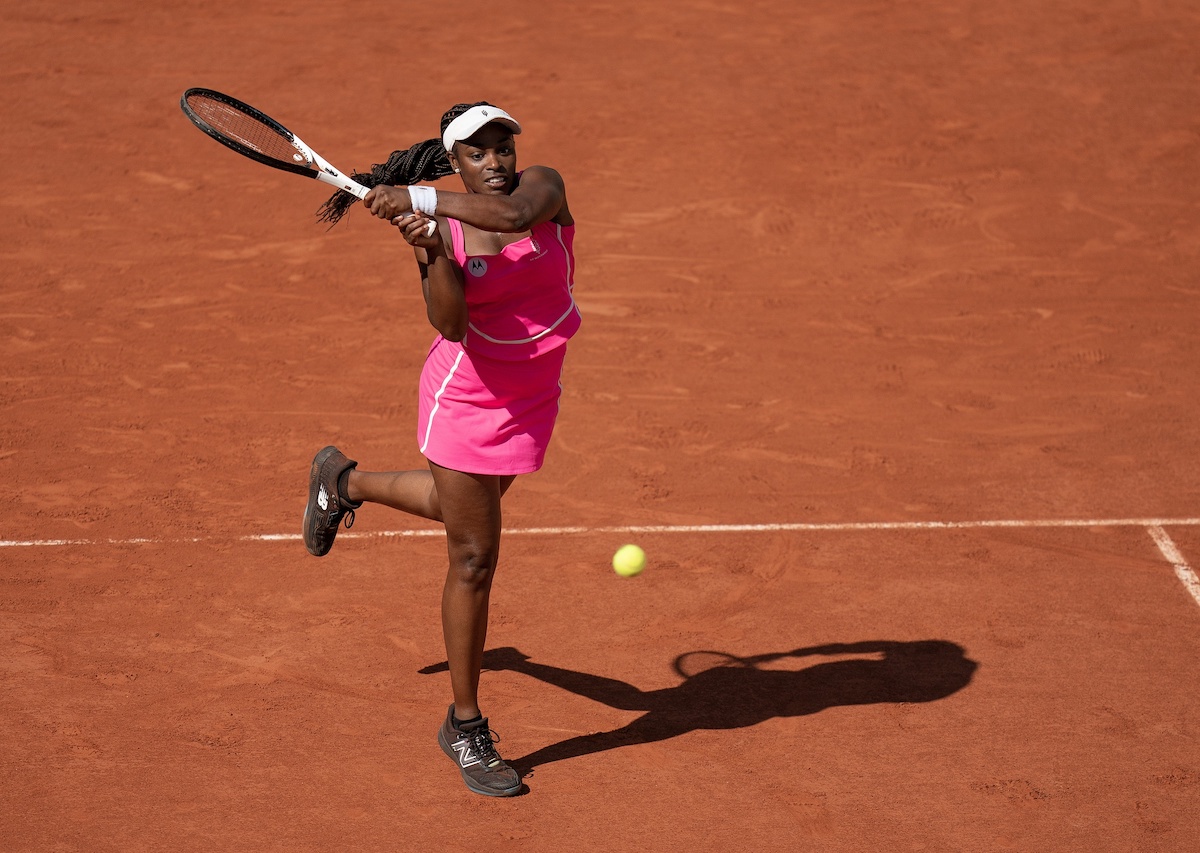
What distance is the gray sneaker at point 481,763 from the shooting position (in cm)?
496

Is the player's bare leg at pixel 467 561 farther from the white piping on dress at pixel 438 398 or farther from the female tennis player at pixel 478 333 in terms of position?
the white piping on dress at pixel 438 398

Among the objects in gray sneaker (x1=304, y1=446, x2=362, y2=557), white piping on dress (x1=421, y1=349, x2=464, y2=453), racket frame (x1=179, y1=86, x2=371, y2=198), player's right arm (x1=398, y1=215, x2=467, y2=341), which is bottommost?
gray sneaker (x1=304, y1=446, x2=362, y2=557)

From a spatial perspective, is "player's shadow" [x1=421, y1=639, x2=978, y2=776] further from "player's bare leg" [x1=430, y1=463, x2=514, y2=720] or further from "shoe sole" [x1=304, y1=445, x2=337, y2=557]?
"shoe sole" [x1=304, y1=445, x2=337, y2=557]

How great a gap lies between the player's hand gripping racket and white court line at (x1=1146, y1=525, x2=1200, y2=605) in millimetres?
4400

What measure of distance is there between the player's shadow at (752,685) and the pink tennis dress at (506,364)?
1286 mm

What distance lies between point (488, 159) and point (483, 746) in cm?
216

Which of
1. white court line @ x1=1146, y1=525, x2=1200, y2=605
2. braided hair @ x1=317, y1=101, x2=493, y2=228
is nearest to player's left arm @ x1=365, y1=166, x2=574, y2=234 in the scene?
braided hair @ x1=317, y1=101, x2=493, y2=228

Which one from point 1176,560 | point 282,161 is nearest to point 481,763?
point 282,161

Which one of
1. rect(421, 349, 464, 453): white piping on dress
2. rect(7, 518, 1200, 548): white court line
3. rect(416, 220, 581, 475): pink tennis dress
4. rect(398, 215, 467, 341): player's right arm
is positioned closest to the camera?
rect(398, 215, 467, 341): player's right arm

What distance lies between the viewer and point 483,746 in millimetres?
5020

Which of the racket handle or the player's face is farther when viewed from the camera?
the player's face

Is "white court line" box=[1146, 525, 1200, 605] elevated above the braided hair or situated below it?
below

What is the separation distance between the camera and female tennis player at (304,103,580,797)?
438 cm

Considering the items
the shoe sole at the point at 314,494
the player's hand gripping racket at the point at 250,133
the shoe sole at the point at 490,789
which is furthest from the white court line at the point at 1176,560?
the player's hand gripping racket at the point at 250,133
